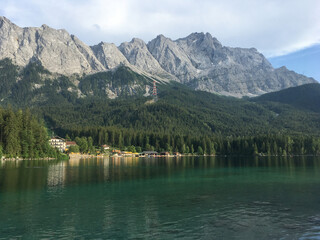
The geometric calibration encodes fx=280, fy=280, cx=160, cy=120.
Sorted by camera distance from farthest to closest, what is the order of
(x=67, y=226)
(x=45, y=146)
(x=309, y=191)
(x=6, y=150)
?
1. (x=45, y=146)
2. (x=6, y=150)
3. (x=309, y=191)
4. (x=67, y=226)

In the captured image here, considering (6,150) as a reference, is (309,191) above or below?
below

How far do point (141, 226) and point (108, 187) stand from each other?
2711 cm

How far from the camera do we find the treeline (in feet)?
405

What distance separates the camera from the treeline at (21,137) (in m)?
124

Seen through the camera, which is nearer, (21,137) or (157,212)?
(157,212)

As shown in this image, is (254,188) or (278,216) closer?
(278,216)

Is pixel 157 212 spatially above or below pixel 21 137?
below

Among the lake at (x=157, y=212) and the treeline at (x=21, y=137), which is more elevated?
the treeline at (x=21, y=137)

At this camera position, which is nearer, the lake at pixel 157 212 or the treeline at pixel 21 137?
the lake at pixel 157 212

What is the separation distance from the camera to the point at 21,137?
131250 mm

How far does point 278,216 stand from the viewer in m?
33.6

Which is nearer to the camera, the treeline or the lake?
the lake

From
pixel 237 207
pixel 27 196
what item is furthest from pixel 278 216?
pixel 27 196

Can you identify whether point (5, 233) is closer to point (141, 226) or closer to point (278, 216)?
point (141, 226)
